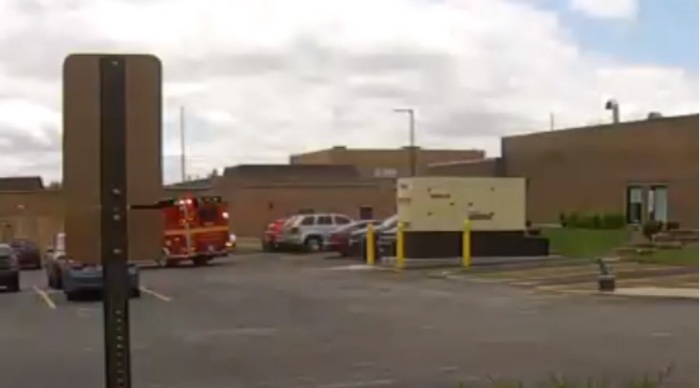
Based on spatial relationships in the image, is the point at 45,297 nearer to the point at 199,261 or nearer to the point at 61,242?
the point at 61,242

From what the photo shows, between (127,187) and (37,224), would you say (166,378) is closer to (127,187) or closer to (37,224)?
(127,187)

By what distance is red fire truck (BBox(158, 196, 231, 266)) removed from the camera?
48.3 meters

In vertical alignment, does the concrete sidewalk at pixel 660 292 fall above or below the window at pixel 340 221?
below

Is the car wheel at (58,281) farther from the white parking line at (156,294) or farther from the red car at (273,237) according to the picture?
the red car at (273,237)

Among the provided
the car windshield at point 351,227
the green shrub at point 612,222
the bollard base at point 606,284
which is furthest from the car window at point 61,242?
the car windshield at point 351,227

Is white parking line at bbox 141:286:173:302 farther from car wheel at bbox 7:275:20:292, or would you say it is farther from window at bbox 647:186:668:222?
window at bbox 647:186:668:222

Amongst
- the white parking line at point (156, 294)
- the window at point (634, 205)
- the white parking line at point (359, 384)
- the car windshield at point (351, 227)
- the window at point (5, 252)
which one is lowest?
the white parking line at point (156, 294)

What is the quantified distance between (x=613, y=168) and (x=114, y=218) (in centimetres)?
4929

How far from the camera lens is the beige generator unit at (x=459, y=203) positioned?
4234 centimetres

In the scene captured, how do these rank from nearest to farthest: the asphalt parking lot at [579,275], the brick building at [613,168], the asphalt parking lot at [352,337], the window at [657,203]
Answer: the asphalt parking lot at [352,337]
the asphalt parking lot at [579,275]
the brick building at [613,168]
the window at [657,203]

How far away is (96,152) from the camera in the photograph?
583cm

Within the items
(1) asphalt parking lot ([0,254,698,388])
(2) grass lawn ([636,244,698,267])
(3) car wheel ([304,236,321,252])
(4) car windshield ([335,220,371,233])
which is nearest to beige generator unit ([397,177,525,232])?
(2) grass lawn ([636,244,698,267])

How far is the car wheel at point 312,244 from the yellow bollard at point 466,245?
17.2 meters

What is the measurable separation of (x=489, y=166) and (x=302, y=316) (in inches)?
1711
